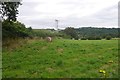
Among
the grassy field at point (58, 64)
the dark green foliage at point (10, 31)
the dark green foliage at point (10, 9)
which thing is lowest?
the grassy field at point (58, 64)

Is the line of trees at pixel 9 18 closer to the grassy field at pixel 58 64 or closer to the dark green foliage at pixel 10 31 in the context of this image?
the dark green foliage at pixel 10 31

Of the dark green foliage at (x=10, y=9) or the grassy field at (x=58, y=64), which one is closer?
the grassy field at (x=58, y=64)

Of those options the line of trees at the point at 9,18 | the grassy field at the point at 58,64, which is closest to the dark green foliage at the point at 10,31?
the line of trees at the point at 9,18

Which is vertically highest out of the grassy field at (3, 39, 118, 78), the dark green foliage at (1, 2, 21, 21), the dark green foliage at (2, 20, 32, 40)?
the dark green foliage at (1, 2, 21, 21)

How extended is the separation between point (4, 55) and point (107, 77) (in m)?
13.4

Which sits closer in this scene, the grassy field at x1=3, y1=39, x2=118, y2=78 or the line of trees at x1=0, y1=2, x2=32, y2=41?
the grassy field at x1=3, y1=39, x2=118, y2=78

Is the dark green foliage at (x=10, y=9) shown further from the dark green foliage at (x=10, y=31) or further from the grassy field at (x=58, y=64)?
the grassy field at (x=58, y=64)

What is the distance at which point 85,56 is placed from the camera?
84.9 ft

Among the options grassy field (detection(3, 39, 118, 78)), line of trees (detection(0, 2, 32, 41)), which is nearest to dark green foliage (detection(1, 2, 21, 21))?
line of trees (detection(0, 2, 32, 41))

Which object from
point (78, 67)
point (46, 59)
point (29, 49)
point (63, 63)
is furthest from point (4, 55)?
point (78, 67)

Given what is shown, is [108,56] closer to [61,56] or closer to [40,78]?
[61,56]

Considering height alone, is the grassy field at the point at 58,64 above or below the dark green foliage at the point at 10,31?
below

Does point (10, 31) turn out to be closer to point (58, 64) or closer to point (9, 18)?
point (9, 18)

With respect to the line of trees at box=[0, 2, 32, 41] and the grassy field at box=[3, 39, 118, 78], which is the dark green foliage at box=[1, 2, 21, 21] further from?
the grassy field at box=[3, 39, 118, 78]
